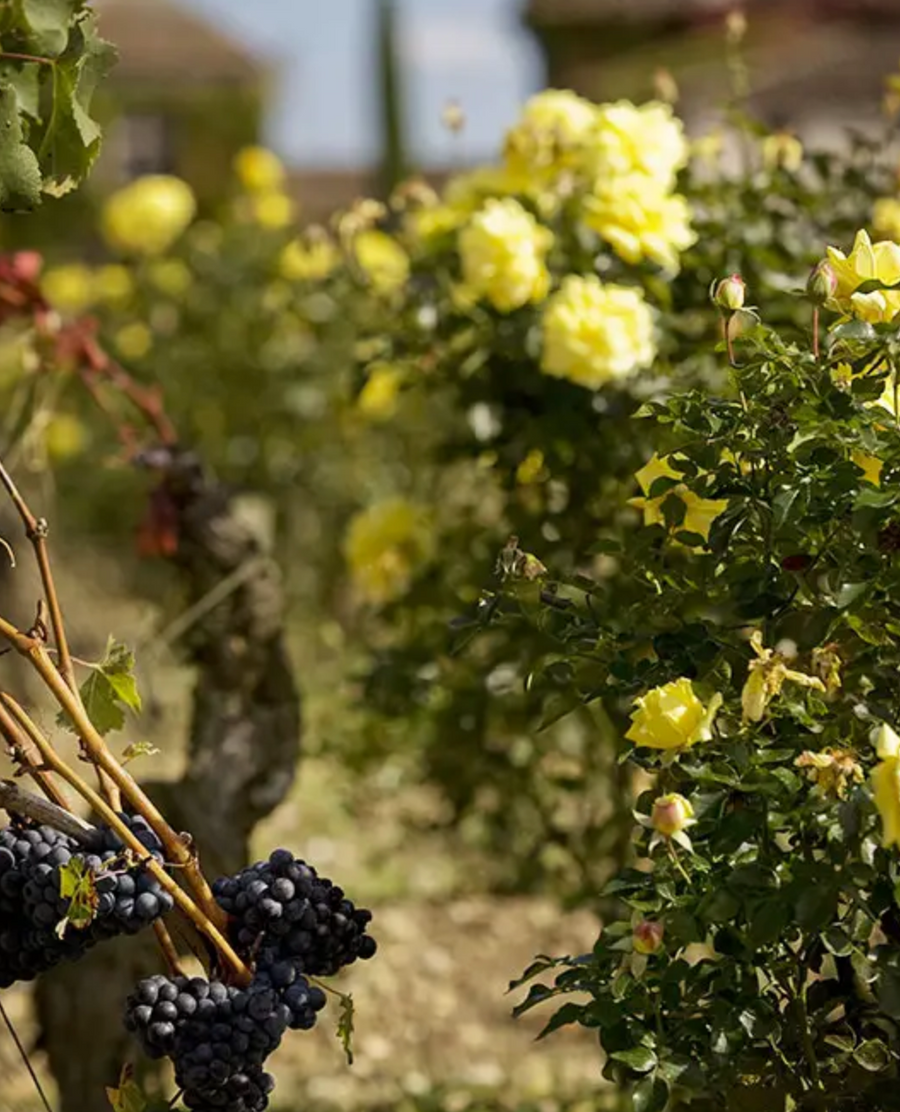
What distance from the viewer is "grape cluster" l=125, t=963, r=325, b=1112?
1708 millimetres

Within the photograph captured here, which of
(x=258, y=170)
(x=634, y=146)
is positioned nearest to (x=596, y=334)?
(x=634, y=146)

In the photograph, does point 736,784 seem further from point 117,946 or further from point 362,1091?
point 362,1091

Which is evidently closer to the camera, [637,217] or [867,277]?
[867,277]

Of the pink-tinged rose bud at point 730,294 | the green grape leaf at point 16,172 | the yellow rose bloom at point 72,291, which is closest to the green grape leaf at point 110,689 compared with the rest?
the green grape leaf at point 16,172

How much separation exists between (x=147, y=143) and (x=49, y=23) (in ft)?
85.1

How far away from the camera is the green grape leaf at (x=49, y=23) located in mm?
1881

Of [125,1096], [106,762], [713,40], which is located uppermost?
[106,762]

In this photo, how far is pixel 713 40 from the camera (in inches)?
846

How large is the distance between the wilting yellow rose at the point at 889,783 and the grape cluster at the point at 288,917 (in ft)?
1.78

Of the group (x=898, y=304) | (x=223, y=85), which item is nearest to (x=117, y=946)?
(x=898, y=304)

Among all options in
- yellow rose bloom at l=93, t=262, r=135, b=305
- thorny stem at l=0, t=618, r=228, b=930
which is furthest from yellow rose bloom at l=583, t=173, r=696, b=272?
yellow rose bloom at l=93, t=262, r=135, b=305

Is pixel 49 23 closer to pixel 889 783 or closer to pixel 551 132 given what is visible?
pixel 889 783

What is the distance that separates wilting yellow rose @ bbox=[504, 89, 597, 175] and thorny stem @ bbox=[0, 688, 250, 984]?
155 cm

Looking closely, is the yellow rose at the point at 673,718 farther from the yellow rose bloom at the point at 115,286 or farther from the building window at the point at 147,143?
the building window at the point at 147,143
